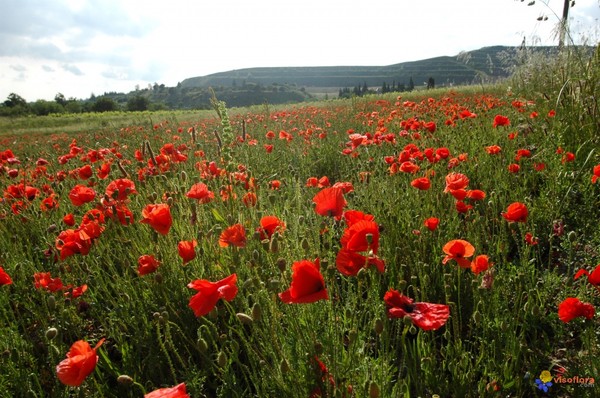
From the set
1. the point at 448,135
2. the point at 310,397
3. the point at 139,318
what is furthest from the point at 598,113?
the point at 139,318

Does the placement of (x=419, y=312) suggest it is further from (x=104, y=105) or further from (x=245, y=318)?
(x=104, y=105)

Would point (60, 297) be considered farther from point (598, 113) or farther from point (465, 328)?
point (598, 113)

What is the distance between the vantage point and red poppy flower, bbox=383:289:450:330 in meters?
1.15

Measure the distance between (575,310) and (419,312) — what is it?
1.73 ft

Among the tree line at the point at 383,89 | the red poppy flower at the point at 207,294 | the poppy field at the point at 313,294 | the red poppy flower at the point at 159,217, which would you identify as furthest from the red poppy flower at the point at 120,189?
the tree line at the point at 383,89

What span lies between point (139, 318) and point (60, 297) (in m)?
0.40

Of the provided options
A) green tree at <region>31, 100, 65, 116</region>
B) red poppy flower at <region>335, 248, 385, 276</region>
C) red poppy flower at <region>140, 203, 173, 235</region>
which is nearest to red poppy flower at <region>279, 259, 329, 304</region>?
red poppy flower at <region>335, 248, 385, 276</region>

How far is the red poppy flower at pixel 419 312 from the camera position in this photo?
1.15m

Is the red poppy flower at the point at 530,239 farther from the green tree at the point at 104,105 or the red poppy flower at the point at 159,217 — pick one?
Answer: the green tree at the point at 104,105

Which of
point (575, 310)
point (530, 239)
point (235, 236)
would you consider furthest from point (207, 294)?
point (530, 239)

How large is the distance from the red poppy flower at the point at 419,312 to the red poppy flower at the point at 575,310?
16.7 inches

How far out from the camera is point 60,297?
193 centimetres

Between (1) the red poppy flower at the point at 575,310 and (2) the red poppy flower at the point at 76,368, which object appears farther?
(1) the red poppy flower at the point at 575,310

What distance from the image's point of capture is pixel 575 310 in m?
1.28
